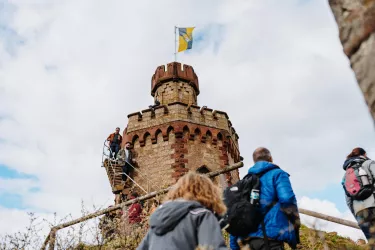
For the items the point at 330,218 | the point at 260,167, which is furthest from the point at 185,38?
the point at 260,167

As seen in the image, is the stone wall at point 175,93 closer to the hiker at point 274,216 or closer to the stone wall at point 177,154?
the stone wall at point 177,154

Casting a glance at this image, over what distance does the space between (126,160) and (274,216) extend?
44.3 ft

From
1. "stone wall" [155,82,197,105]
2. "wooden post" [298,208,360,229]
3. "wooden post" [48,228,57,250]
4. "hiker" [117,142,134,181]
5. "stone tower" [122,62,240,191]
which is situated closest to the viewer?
"wooden post" [298,208,360,229]

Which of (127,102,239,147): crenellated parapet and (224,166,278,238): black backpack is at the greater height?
(127,102,239,147): crenellated parapet

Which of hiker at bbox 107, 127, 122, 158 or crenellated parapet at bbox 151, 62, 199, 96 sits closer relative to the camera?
hiker at bbox 107, 127, 122, 158

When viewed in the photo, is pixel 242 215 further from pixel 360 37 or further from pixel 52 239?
pixel 52 239

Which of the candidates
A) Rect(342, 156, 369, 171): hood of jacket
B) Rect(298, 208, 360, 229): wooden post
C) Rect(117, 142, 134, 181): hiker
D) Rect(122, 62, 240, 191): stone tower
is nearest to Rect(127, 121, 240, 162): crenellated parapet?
Rect(122, 62, 240, 191): stone tower

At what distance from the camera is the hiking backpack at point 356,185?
4.07m

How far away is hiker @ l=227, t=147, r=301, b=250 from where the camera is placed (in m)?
3.24

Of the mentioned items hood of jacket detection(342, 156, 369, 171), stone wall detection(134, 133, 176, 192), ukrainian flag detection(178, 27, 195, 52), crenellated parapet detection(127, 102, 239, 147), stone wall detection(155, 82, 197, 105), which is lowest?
hood of jacket detection(342, 156, 369, 171)

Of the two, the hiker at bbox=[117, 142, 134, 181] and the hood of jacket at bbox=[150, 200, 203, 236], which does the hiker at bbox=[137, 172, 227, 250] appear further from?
the hiker at bbox=[117, 142, 134, 181]

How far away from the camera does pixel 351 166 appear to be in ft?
14.3

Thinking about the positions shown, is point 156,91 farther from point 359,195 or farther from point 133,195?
point 359,195

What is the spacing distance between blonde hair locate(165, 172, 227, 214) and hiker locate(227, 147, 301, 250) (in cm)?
68
